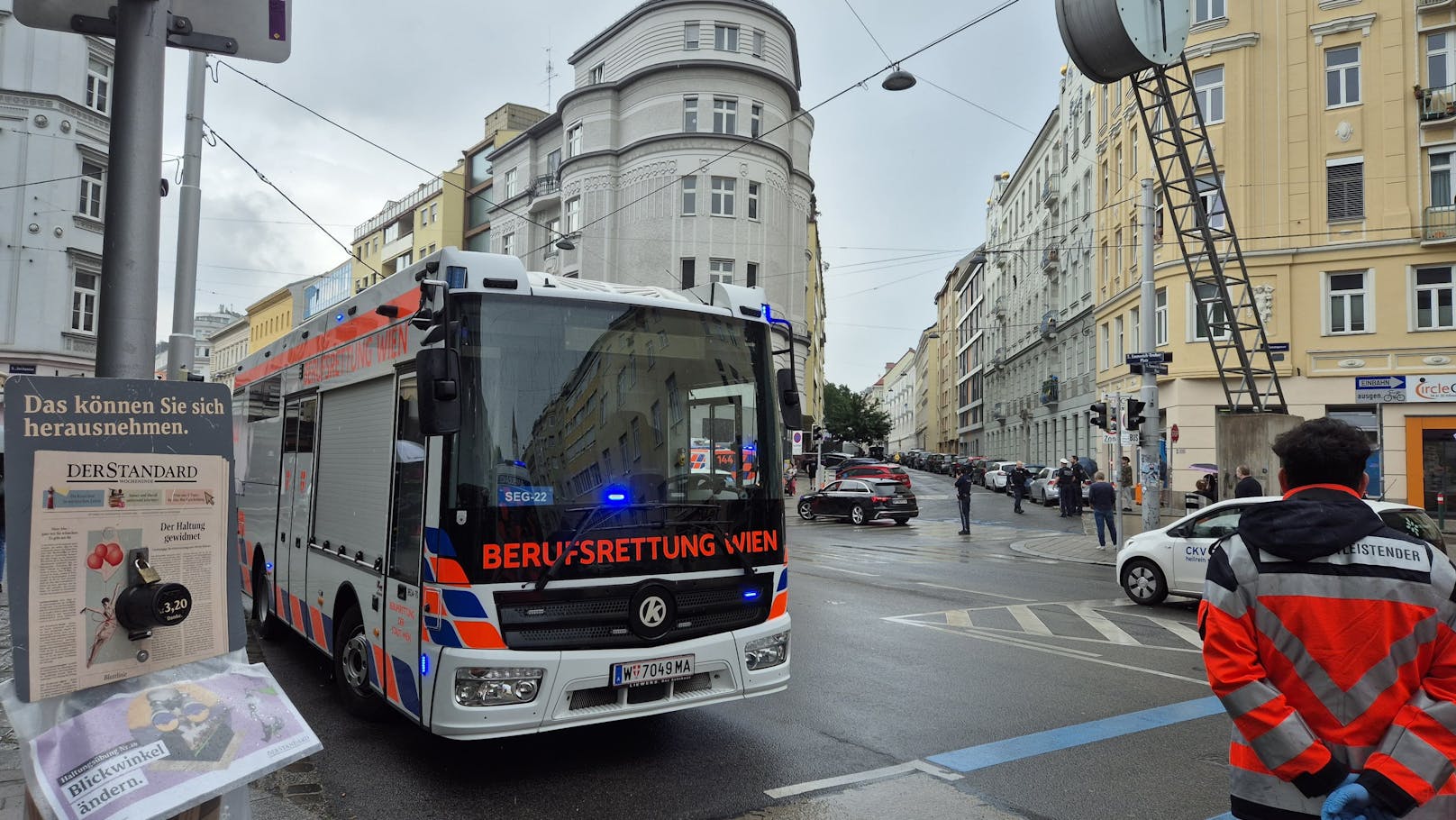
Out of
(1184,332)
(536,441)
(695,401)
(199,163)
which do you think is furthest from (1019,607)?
(1184,332)

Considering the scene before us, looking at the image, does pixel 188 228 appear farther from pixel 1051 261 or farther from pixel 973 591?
pixel 1051 261

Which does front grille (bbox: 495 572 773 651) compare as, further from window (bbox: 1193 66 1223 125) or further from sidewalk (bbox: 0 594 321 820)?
window (bbox: 1193 66 1223 125)

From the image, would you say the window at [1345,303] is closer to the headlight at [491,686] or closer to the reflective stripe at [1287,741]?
the headlight at [491,686]

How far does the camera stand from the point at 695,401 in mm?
5648

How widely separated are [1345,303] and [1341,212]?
2696 millimetres

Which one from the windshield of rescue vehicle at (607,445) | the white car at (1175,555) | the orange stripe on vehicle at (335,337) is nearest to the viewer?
the windshield of rescue vehicle at (607,445)

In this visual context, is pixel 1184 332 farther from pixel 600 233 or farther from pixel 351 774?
pixel 351 774

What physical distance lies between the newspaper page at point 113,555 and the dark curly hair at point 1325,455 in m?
3.14

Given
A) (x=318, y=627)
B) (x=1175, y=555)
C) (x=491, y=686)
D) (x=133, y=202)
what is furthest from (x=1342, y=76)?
(x=133, y=202)

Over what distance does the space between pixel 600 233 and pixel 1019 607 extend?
30551 mm

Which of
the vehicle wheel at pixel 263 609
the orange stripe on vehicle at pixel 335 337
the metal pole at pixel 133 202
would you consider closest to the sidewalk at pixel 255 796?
the metal pole at pixel 133 202

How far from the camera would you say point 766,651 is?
5.64 metres

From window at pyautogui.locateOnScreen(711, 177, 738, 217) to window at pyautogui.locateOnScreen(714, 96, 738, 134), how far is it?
1.87 meters

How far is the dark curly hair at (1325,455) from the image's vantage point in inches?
106
